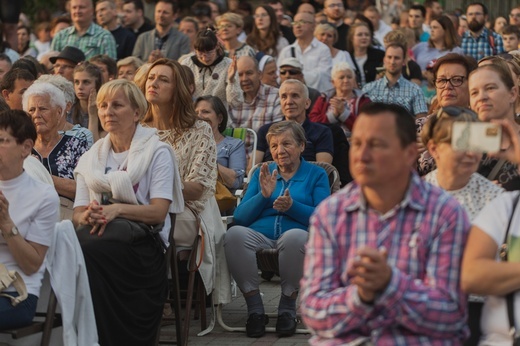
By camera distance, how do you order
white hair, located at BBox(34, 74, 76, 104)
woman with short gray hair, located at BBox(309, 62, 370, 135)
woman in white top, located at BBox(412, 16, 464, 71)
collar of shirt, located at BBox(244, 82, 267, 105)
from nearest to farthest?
white hair, located at BBox(34, 74, 76, 104) → woman with short gray hair, located at BBox(309, 62, 370, 135) → collar of shirt, located at BBox(244, 82, 267, 105) → woman in white top, located at BBox(412, 16, 464, 71)

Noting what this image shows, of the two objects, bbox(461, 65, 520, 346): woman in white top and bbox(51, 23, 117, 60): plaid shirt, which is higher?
bbox(51, 23, 117, 60): plaid shirt

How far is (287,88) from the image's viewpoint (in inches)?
392

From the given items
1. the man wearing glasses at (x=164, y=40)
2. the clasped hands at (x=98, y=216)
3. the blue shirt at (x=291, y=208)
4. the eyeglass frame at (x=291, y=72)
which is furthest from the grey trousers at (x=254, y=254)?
the man wearing glasses at (x=164, y=40)

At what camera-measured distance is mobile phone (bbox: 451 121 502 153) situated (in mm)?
4148

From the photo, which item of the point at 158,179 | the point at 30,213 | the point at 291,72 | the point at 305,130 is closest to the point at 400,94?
the point at 291,72

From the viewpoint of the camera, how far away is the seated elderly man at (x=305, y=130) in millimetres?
9805

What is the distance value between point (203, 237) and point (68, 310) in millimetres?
1671

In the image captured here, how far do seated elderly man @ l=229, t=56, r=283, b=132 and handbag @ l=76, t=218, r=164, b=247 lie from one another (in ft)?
14.7

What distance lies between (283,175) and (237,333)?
1164 millimetres

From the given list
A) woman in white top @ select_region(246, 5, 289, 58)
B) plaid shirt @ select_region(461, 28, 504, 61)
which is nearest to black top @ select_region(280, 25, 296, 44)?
woman in white top @ select_region(246, 5, 289, 58)

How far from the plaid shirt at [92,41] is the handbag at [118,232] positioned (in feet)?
23.3

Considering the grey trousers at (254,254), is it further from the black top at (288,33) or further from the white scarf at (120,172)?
the black top at (288,33)

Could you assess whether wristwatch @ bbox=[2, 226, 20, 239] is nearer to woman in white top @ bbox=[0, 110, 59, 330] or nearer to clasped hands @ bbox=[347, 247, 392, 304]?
woman in white top @ bbox=[0, 110, 59, 330]

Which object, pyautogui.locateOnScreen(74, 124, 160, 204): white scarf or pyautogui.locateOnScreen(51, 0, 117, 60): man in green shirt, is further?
pyautogui.locateOnScreen(51, 0, 117, 60): man in green shirt
